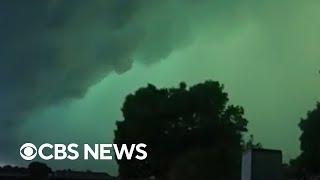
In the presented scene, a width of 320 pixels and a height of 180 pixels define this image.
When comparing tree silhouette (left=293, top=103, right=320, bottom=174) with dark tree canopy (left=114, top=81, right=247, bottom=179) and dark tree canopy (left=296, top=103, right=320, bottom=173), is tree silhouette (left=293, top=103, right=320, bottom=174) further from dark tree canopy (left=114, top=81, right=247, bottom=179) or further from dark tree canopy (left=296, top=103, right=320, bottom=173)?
dark tree canopy (left=114, top=81, right=247, bottom=179)

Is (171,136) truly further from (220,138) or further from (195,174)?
(195,174)

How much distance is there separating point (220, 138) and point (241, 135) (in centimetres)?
373

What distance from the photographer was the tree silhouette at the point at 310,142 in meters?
75.9

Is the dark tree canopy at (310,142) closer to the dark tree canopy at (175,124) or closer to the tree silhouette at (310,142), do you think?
the tree silhouette at (310,142)

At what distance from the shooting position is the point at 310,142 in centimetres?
7681

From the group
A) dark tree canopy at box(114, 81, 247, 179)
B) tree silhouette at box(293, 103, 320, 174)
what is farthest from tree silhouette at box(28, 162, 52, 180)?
tree silhouette at box(293, 103, 320, 174)

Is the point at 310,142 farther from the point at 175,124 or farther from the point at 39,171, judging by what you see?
the point at 39,171

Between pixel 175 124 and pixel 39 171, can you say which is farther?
pixel 175 124

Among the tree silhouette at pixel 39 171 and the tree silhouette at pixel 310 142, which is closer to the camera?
the tree silhouette at pixel 39 171

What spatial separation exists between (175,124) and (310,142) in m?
14.6

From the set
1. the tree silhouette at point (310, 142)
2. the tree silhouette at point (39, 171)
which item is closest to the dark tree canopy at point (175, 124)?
the tree silhouette at point (310, 142)

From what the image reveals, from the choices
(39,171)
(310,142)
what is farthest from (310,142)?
(39,171)

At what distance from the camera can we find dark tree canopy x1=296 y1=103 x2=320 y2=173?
75938 millimetres

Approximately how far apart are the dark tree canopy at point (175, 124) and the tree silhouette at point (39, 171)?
11.1 metres
